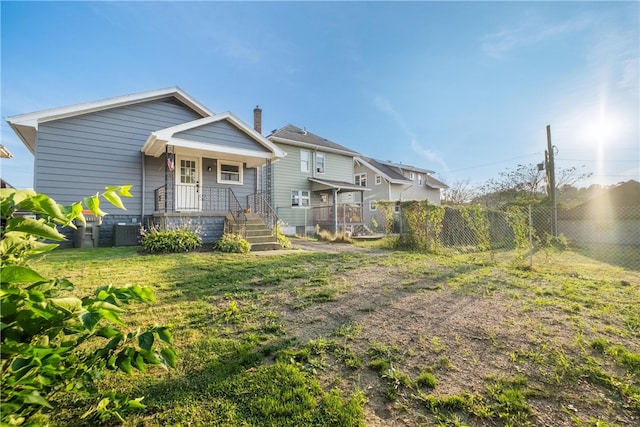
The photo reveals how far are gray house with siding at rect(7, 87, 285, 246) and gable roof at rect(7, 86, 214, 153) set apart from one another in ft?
0.08

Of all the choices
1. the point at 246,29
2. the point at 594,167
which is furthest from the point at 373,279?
the point at 594,167

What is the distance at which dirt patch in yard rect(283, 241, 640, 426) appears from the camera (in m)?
2.01

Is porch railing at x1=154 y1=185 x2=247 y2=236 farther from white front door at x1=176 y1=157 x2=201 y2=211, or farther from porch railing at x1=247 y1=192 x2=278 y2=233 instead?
porch railing at x1=247 y1=192 x2=278 y2=233

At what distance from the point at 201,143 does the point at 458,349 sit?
9908 millimetres

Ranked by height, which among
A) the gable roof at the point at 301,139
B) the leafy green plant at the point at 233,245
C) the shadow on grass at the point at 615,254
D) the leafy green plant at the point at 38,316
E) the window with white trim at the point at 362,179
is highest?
the gable roof at the point at 301,139

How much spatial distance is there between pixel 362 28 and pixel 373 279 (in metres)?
10.9

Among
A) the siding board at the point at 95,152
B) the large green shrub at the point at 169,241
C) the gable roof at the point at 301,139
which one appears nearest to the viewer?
the large green shrub at the point at 169,241

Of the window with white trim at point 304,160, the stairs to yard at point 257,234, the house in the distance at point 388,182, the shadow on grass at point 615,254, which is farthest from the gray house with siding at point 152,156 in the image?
the house in the distance at point 388,182

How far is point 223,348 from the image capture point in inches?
108

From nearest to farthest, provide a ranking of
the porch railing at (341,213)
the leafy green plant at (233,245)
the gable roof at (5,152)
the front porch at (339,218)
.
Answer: the leafy green plant at (233,245), the gable roof at (5,152), the front porch at (339,218), the porch railing at (341,213)

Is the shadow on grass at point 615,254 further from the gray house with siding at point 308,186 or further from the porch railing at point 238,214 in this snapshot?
the porch railing at point 238,214

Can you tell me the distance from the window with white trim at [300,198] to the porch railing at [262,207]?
5.90 meters

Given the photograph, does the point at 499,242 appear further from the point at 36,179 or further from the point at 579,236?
the point at 36,179

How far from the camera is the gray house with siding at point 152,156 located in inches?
363
